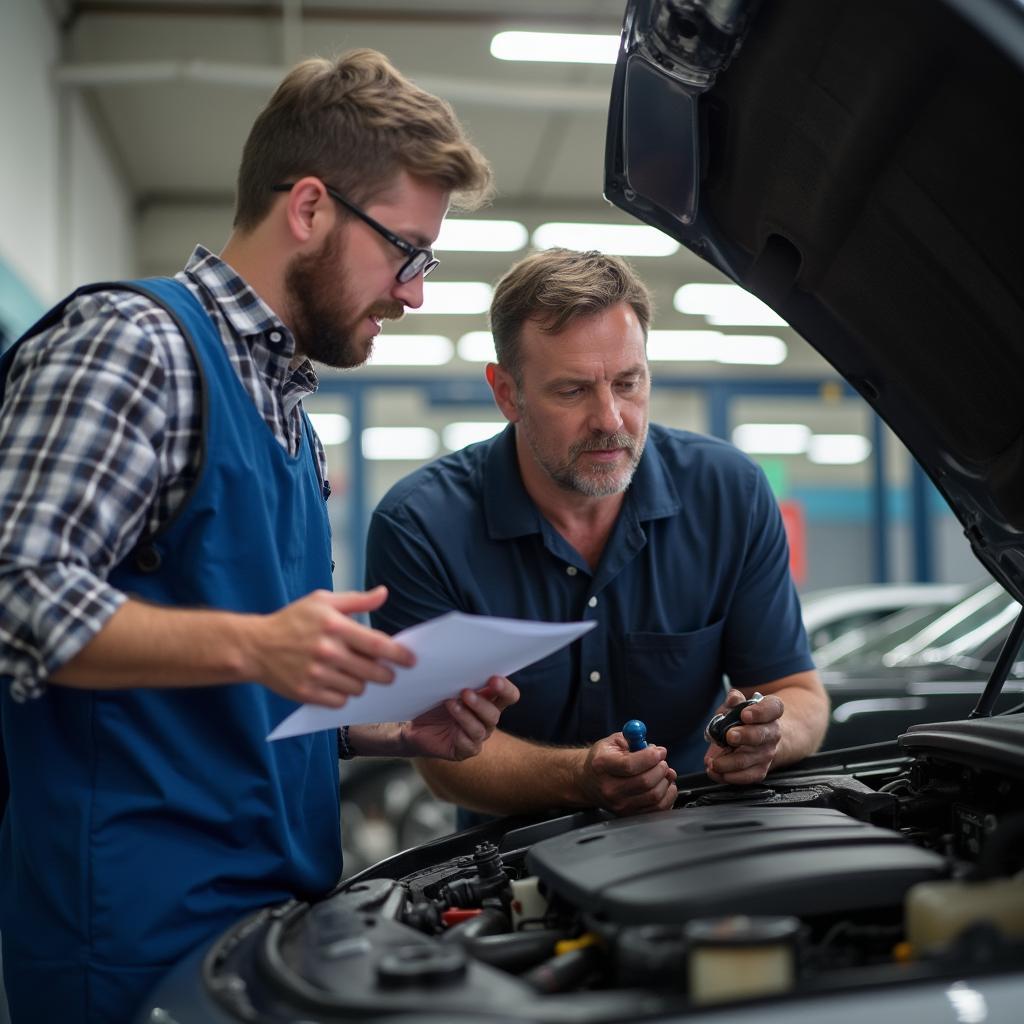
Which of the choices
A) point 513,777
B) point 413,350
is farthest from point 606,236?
point 513,777

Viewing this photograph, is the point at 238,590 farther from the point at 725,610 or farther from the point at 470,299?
the point at 470,299

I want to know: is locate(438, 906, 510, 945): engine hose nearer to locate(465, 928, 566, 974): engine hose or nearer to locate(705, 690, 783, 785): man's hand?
locate(465, 928, 566, 974): engine hose

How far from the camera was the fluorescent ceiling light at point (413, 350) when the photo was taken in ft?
40.8

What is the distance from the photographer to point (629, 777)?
1712 millimetres

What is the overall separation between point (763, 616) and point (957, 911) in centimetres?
121

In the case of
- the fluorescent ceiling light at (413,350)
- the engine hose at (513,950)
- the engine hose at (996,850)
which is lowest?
the engine hose at (513,950)

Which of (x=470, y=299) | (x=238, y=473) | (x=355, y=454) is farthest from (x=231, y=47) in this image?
(x=238, y=473)

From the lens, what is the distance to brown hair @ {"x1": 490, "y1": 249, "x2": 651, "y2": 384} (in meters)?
2.16

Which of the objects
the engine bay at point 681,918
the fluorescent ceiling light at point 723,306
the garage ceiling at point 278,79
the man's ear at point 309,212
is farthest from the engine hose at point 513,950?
the fluorescent ceiling light at point 723,306

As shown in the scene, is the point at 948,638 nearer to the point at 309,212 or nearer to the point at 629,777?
the point at 629,777

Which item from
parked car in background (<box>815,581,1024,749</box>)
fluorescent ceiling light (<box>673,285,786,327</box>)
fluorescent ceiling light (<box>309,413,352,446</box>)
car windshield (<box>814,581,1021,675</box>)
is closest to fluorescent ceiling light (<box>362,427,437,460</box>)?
fluorescent ceiling light (<box>309,413,352,446</box>)

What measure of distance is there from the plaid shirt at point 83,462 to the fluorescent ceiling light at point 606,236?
28.2ft

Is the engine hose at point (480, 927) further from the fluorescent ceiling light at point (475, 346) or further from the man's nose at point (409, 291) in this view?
the fluorescent ceiling light at point (475, 346)

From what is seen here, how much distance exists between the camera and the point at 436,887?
157 cm
